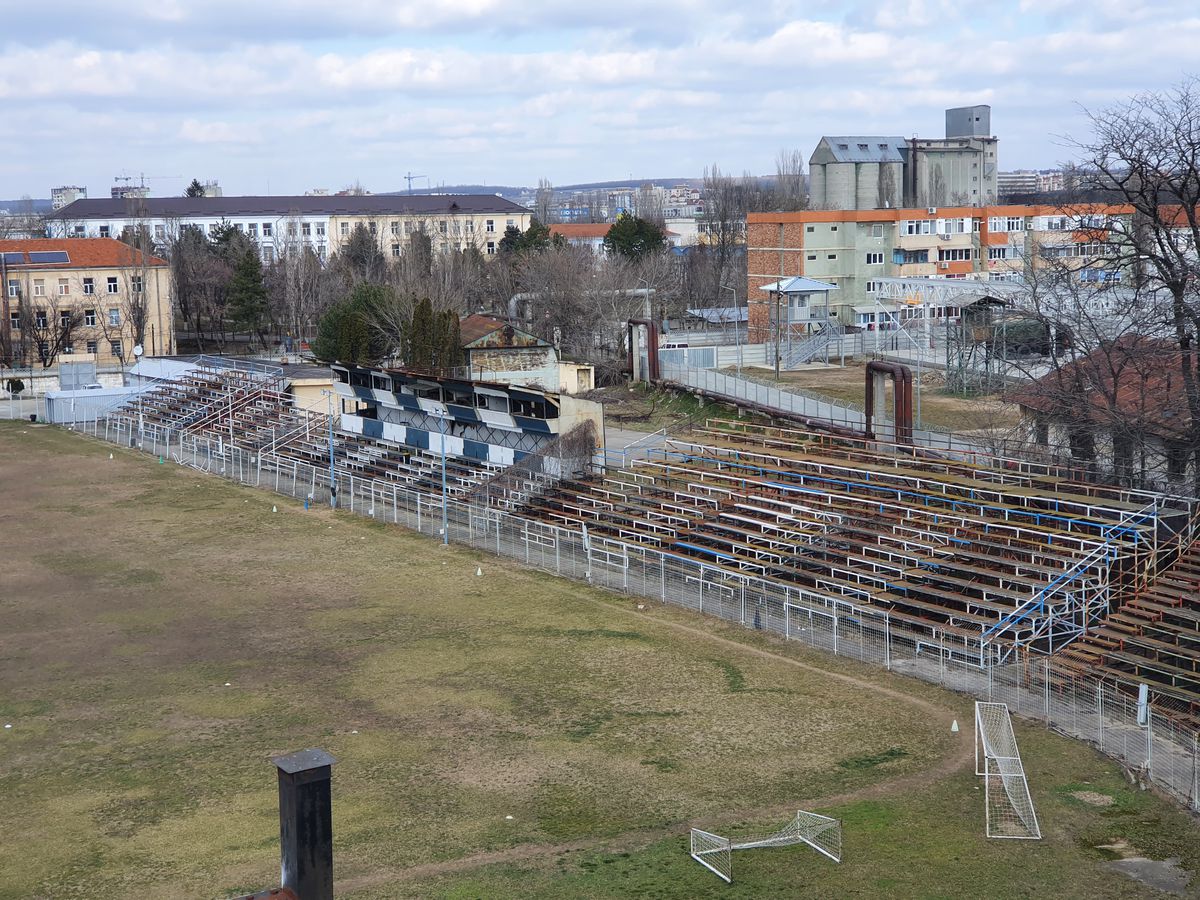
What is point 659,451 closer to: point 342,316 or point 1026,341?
point 1026,341

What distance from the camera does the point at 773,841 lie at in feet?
56.8

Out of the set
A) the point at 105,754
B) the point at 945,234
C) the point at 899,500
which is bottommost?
the point at 105,754

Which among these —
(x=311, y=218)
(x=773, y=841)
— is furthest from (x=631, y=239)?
(x=773, y=841)

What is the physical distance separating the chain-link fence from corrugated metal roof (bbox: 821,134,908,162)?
56932 mm

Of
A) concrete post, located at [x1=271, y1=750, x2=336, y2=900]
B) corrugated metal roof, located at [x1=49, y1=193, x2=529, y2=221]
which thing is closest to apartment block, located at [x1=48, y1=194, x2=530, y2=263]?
corrugated metal roof, located at [x1=49, y1=193, x2=529, y2=221]

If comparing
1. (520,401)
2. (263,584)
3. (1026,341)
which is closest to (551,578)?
(263,584)

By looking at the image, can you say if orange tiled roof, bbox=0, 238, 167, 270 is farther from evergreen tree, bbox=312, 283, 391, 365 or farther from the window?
the window

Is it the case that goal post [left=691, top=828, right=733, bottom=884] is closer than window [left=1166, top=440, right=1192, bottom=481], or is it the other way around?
goal post [left=691, top=828, right=733, bottom=884]

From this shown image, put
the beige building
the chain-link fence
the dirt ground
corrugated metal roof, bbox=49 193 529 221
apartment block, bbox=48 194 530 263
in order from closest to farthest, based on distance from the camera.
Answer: the chain-link fence
the dirt ground
the beige building
apartment block, bbox=48 194 530 263
corrugated metal roof, bbox=49 193 529 221

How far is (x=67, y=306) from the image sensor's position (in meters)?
85.7

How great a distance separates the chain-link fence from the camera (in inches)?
830

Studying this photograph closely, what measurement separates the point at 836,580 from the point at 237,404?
35.0m

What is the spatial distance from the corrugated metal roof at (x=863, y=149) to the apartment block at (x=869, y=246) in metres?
12.0

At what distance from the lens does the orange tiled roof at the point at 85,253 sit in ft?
286
